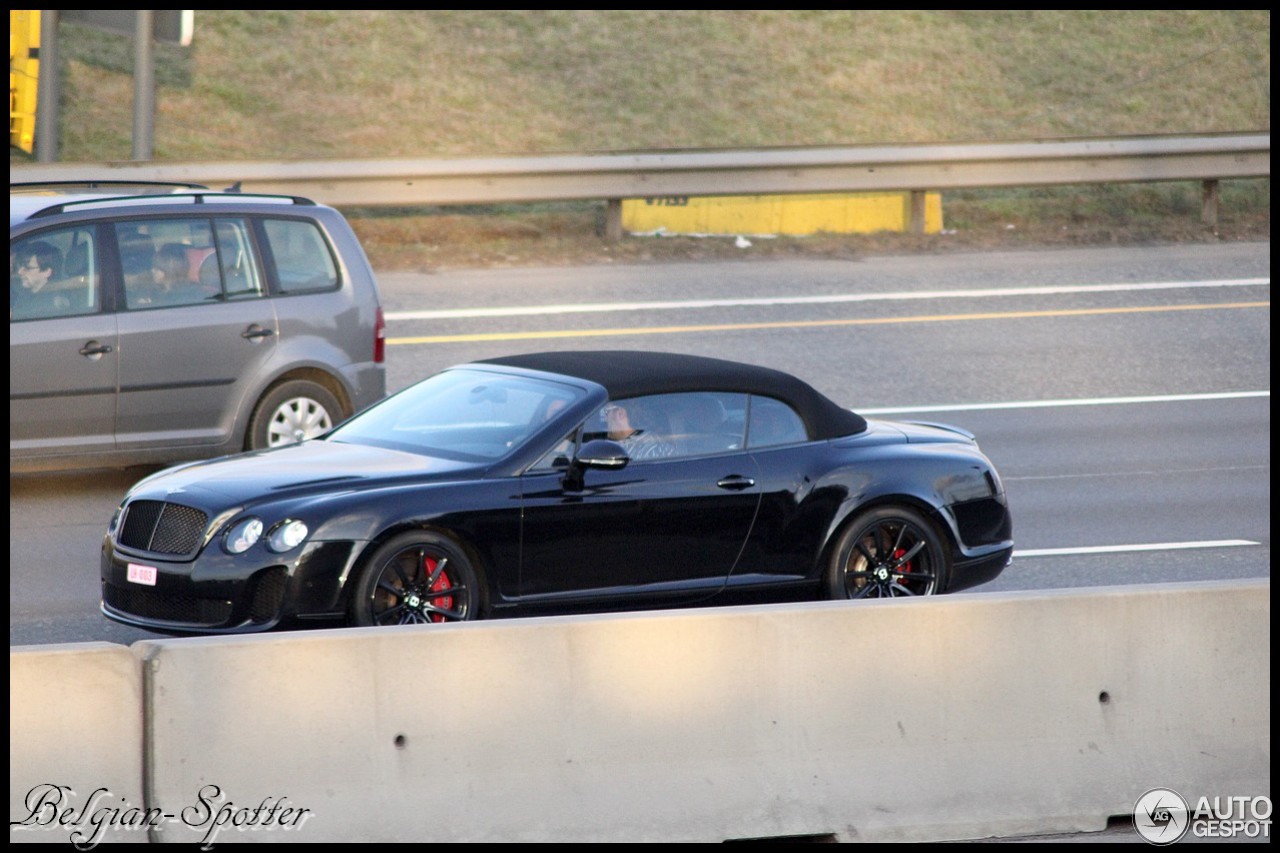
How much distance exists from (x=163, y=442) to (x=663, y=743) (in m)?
6.31

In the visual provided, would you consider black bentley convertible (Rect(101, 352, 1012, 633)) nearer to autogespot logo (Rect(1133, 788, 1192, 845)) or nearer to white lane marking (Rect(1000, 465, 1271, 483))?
autogespot logo (Rect(1133, 788, 1192, 845))

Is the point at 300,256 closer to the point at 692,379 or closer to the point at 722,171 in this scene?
the point at 692,379

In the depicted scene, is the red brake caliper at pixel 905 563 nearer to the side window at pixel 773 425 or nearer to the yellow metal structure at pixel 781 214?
the side window at pixel 773 425

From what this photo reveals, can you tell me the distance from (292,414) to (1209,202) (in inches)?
550

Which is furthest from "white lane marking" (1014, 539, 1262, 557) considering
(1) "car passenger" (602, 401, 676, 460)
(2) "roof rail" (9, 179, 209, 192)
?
(2) "roof rail" (9, 179, 209, 192)

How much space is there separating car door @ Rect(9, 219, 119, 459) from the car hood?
2.64 meters

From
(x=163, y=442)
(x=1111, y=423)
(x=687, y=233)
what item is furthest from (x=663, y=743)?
(x=687, y=233)

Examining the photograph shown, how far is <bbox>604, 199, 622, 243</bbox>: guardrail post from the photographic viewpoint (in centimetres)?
2028

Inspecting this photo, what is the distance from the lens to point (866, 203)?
835 inches

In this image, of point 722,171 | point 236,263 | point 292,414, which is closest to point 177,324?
point 236,263

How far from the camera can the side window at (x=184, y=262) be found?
11.3 metres

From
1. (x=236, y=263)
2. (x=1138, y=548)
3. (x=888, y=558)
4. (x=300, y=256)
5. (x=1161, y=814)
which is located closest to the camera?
(x=1161, y=814)

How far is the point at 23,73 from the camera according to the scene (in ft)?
66.0

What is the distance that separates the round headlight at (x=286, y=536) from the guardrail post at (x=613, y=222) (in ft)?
41.8
